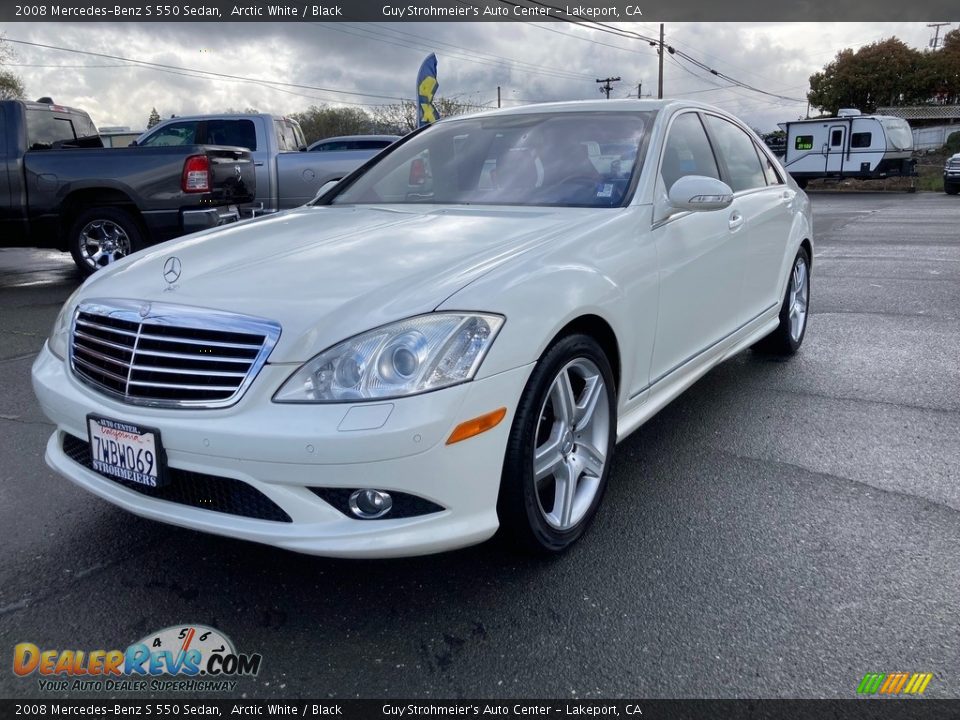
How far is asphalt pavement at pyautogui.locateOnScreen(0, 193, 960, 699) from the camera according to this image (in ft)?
7.51

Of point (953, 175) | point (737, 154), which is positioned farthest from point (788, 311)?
point (953, 175)

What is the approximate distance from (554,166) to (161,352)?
6.53 ft

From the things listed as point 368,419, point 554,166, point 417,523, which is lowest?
point 417,523

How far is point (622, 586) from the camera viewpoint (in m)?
2.71

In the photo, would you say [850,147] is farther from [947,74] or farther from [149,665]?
[149,665]

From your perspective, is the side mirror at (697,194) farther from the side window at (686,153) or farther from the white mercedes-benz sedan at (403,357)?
the side window at (686,153)

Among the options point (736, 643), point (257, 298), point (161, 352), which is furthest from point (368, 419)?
point (736, 643)

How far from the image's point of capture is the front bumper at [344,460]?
223 cm

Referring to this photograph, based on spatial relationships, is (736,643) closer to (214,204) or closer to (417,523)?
(417,523)

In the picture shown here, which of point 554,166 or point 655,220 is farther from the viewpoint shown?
point 554,166

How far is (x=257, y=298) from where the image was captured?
2.51 metres

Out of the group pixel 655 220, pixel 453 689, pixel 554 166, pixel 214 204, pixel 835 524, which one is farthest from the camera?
pixel 214 204

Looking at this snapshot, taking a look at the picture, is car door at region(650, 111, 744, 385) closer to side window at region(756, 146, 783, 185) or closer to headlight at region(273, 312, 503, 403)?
side window at region(756, 146, 783, 185)

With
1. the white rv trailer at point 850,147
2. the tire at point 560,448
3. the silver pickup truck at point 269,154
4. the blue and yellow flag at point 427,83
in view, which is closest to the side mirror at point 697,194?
the tire at point 560,448
